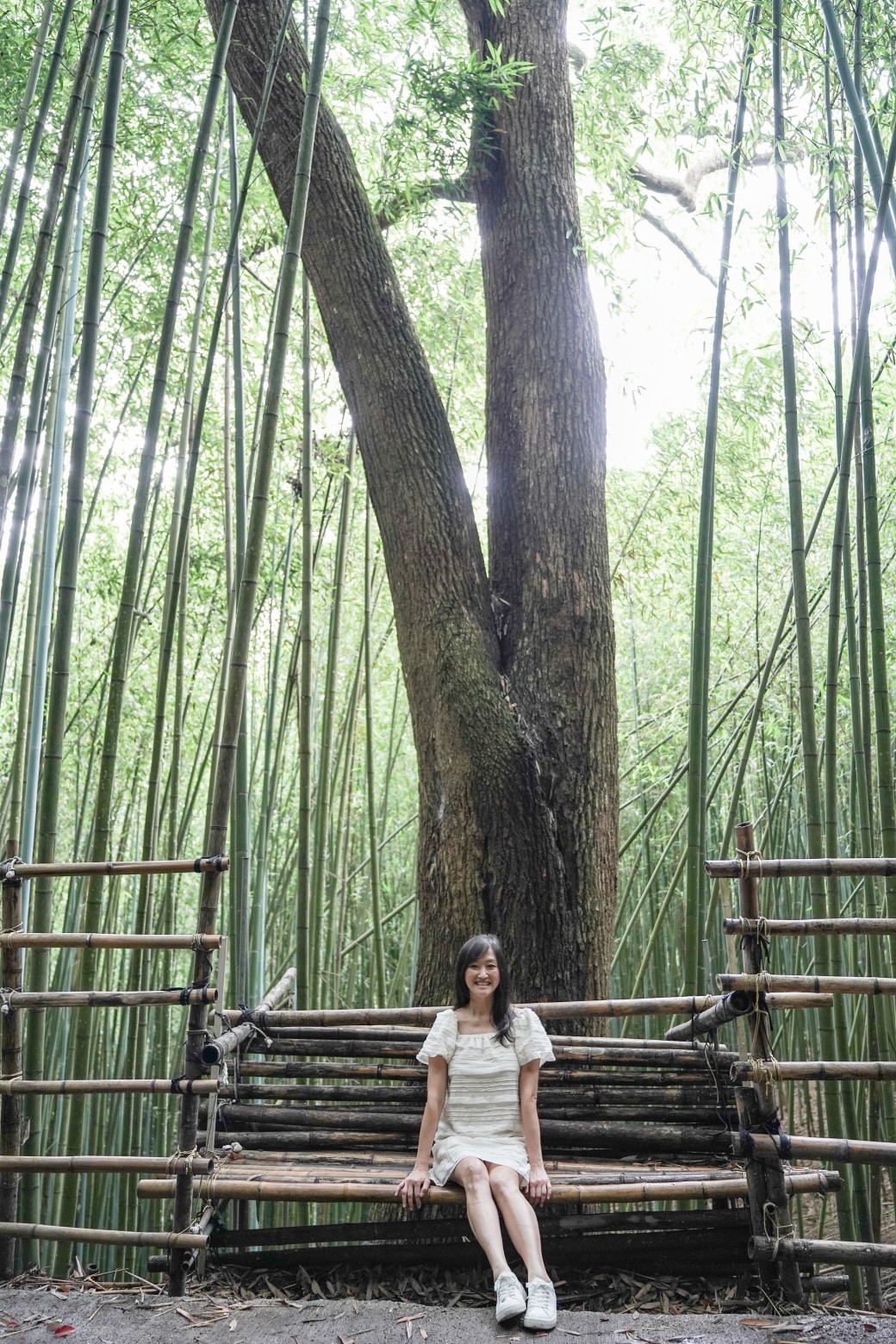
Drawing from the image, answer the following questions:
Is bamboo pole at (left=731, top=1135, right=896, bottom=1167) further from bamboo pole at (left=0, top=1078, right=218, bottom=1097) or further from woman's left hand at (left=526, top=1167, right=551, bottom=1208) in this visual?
bamboo pole at (left=0, top=1078, right=218, bottom=1097)

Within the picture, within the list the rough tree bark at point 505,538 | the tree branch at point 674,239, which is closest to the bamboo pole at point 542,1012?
the rough tree bark at point 505,538

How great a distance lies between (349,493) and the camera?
3.33 m

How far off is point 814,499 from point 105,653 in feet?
11.8

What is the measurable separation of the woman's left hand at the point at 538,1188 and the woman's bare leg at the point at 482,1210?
0.07 metres

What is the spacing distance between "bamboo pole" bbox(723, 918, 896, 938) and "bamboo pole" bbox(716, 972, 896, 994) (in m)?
0.08

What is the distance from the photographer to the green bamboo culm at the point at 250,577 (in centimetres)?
194

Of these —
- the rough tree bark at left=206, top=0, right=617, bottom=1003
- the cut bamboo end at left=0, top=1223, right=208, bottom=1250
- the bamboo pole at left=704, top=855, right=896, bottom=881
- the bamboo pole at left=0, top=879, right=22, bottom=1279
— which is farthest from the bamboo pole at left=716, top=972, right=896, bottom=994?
the bamboo pole at left=0, top=879, right=22, bottom=1279

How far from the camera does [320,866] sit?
2.88m

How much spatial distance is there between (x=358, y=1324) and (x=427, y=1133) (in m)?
0.36

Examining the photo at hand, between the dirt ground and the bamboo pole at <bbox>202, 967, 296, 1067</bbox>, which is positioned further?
the bamboo pole at <bbox>202, 967, 296, 1067</bbox>

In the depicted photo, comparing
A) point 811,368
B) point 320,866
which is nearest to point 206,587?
point 320,866

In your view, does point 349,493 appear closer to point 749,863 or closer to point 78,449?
point 78,449

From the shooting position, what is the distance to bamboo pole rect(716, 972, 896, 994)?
1868mm

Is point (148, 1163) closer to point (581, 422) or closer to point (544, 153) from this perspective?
point (581, 422)
